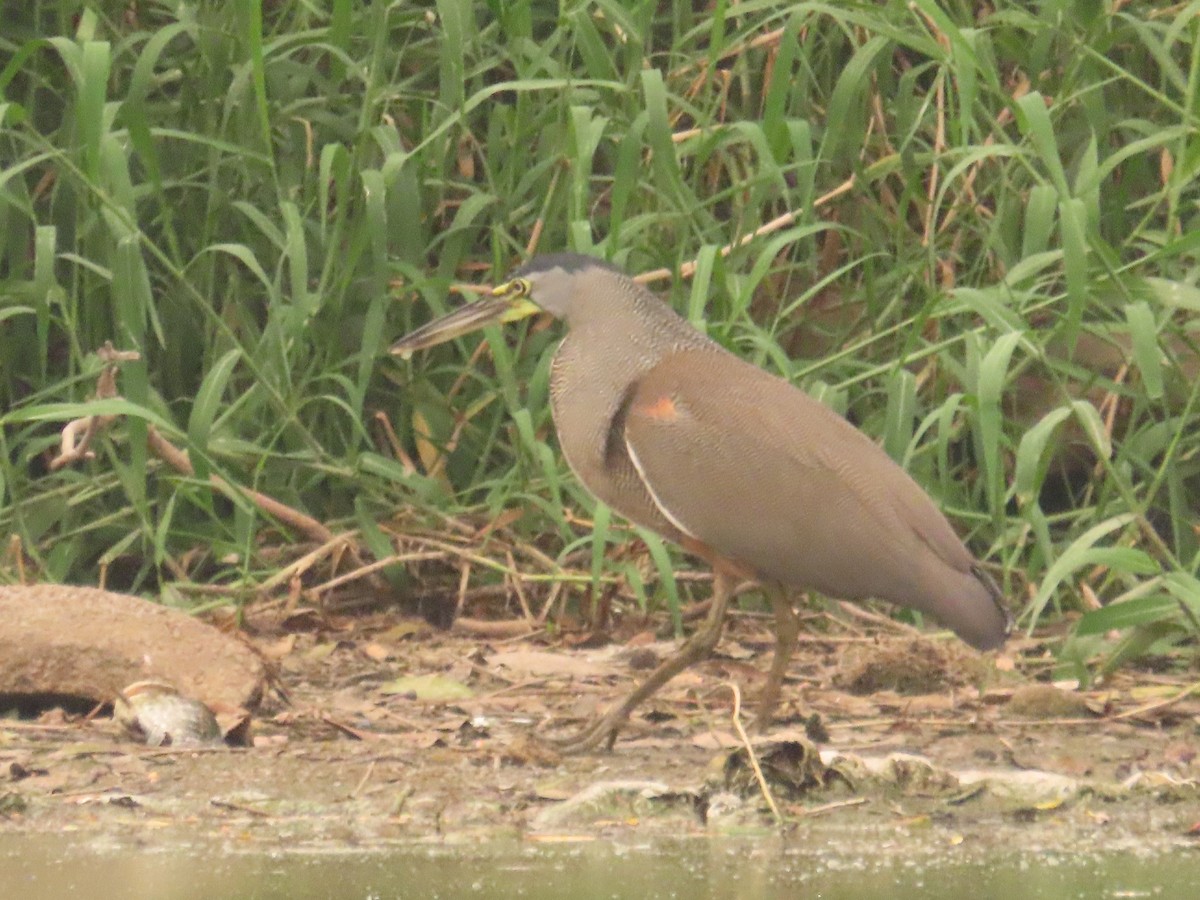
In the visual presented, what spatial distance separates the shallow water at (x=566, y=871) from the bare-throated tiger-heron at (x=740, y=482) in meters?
0.86

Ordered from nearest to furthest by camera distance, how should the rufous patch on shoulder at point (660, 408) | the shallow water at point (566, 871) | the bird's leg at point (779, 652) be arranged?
1. the shallow water at point (566, 871)
2. the rufous patch on shoulder at point (660, 408)
3. the bird's leg at point (779, 652)

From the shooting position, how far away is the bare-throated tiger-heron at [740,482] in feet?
14.6

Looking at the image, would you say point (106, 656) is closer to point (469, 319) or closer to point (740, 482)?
point (469, 319)

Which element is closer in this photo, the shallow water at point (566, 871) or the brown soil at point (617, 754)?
the shallow water at point (566, 871)

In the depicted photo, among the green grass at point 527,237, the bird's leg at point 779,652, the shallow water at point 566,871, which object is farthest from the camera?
the green grass at point 527,237

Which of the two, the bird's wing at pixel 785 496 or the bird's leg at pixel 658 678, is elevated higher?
the bird's wing at pixel 785 496

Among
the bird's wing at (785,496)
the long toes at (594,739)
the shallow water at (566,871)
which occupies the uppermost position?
the bird's wing at (785,496)

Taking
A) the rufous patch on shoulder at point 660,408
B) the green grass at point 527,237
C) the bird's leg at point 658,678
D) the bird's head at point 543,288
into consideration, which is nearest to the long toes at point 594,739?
the bird's leg at point 658,678

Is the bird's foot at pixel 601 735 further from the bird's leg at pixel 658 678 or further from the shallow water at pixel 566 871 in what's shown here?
the shallow water at pixel 566 871

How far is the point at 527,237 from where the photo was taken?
595 cm

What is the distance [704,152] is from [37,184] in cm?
176

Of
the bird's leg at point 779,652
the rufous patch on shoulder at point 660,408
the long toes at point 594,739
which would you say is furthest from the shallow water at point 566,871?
the rufous patch on shoulder at point 660,408

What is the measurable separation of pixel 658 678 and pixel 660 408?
52cm

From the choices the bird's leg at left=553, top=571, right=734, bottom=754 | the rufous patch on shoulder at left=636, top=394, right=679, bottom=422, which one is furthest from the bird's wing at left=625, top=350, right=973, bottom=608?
the bird's leg at left=553, top=571, right=734, bottom=754
